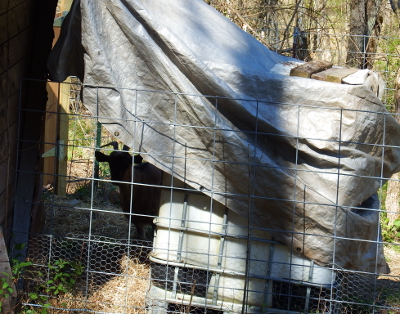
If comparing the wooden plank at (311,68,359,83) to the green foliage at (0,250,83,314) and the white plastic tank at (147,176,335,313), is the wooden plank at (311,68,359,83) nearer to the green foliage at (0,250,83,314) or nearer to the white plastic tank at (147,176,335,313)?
the white plastic tank at (147,176,335,313)

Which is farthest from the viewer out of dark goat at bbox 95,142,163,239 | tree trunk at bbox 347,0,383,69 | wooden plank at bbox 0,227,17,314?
tree trunk at bbox 347,0,383,69

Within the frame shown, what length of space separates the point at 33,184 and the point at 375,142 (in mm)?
2766

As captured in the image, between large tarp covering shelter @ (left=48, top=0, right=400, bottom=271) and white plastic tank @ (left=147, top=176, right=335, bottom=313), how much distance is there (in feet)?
0.48

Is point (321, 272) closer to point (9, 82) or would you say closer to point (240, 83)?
point (240, 83)

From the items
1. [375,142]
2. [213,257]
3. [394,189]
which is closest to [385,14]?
[394,189]

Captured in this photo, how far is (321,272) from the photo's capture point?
343cm

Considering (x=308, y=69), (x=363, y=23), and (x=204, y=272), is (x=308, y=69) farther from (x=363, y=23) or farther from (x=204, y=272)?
(x=363, y=23)

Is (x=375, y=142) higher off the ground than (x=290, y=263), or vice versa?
(x=375, y=142)

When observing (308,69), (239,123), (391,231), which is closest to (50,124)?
(239,123)

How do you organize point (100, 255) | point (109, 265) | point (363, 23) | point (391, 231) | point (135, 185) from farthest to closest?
1. point (363, 23)
2. point (391, 231)
3. point (135, 185)
4. point (100, 255)
5. point (109, 265)

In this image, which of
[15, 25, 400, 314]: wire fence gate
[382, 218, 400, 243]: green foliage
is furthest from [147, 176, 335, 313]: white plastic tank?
[382, 218, 400, 243]: green foliage

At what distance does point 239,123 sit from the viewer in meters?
3.42

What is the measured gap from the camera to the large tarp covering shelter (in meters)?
3.28

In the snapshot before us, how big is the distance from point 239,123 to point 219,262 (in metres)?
1.06
